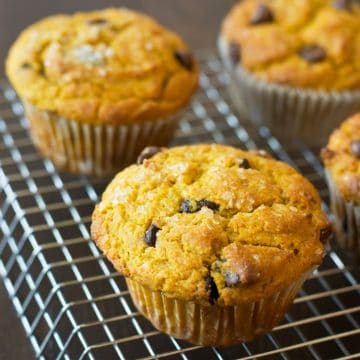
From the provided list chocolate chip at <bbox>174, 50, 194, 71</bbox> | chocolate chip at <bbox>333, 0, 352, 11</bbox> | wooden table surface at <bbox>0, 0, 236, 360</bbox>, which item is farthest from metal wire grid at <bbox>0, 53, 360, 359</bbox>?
wooden table surface at <bbox>0, 0, 236, 360</bbox>

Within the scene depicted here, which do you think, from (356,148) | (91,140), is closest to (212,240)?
(356,148)

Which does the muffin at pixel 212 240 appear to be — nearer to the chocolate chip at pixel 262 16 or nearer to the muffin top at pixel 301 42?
the muffin top at pixel 301 42

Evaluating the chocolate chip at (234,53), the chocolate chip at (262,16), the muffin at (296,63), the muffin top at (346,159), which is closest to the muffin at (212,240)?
the muffin top at (346,159)

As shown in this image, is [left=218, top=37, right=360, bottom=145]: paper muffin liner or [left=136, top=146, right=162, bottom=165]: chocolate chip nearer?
[left=136, top=146, right=162, bottom=165]: chocolate chip

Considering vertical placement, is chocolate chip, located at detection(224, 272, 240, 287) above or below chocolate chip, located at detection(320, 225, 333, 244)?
above

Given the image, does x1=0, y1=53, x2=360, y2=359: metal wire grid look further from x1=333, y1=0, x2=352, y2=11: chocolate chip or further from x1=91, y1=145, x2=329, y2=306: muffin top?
x1=333, y1=0, x2=352, y2=11: chocolate chip

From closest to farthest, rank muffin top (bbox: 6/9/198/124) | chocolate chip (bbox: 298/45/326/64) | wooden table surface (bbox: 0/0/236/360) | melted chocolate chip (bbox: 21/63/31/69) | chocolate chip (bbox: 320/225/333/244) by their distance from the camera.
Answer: chocolate chip (bbox: 320/225/333/244) < muffin top (bbox: 6/9/198/124) < melted chocolate chip (bbox: 21/63/31/69) < chocolate chip (bbox: 298/45/326/64) < wooden table surface (bbox: 0/0/236/360)

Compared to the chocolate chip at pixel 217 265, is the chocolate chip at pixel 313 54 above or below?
above
